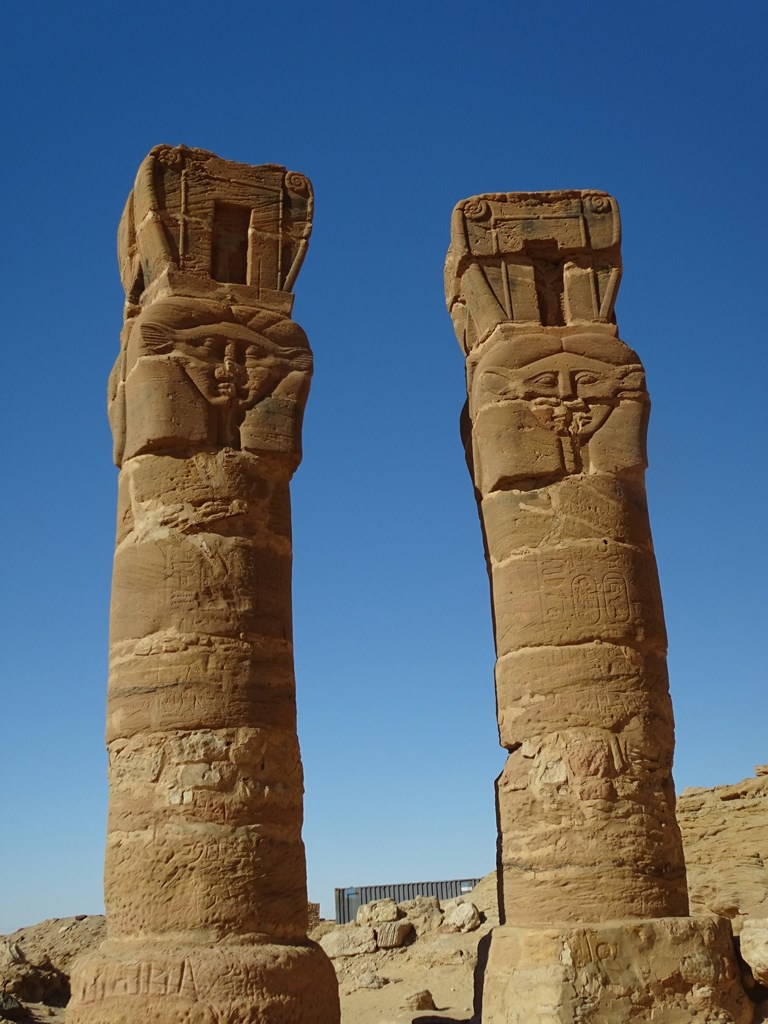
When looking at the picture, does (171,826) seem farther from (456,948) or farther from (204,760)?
(456,948)

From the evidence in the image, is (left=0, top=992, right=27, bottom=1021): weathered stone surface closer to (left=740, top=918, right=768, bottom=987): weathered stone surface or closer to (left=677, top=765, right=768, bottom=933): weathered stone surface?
(left=740, top=918, right=768, bottom=987): weathered stone surface

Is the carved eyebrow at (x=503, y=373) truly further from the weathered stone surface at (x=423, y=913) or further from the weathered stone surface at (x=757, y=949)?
the weathered stone surface at (x=423, y=913)

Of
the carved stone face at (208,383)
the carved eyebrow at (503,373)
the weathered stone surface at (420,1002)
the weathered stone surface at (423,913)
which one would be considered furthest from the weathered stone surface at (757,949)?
the weathered stone surface at (423,913)

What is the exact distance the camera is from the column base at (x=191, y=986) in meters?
6.34

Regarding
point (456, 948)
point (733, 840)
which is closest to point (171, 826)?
point (456, 948)

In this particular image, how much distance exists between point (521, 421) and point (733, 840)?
9246mm

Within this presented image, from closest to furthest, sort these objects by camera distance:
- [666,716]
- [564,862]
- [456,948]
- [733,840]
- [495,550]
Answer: [564,862], [666,716], [495,550], [456,948], [733,840]

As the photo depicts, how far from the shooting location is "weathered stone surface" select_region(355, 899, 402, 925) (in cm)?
1555

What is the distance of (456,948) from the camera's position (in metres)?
13.8

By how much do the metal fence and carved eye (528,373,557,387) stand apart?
40.8ft

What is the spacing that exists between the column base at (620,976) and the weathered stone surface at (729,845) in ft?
19.4

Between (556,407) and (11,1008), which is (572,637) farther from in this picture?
(11,1008)

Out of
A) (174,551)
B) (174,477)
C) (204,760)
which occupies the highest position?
(174,477)

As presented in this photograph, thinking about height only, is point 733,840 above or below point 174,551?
below
